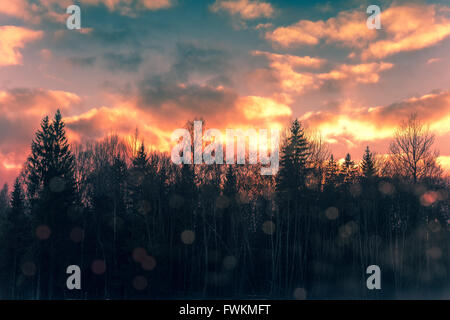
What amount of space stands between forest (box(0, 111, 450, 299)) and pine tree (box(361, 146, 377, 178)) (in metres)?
2.24

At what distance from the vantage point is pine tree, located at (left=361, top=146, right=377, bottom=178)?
48494 mm

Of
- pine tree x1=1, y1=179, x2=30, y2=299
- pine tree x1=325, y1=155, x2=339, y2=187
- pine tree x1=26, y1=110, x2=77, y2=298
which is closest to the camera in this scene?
pine tree x1=26, y1=110, x2=77, y2=298

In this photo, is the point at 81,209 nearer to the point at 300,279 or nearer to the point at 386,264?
the point at 300,279

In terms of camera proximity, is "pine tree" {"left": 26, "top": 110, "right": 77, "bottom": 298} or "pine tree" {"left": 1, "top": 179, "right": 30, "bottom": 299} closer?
"pine tree" {"left": 26, "top": 110, "right": 77, "bottom": 298}

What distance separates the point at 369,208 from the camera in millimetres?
44562

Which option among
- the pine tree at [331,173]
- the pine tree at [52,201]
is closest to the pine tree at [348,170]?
the pine tree at [331,173]

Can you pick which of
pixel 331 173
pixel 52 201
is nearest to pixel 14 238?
pixel 52 201

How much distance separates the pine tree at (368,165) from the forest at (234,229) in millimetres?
2237

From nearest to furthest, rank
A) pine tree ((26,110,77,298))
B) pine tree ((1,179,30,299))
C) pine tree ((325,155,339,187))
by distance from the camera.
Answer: pine tree ((26,110,77,298)) < pine tree ((1,179,30,299)) < pine tree ((325,155,339,187))

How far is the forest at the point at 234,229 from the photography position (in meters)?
40.5

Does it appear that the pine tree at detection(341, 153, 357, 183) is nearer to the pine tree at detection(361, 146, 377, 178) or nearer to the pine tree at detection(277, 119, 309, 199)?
the pine tree at detection(361, 146, 377, 178)

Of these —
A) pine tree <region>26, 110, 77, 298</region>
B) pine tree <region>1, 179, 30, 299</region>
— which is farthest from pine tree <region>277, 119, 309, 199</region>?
pine tree <region>1, 179, 30, 299</region>

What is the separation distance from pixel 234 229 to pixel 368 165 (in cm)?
1972

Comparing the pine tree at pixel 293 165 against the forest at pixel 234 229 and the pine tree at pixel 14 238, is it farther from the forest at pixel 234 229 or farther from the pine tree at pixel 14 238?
the pine tree at pixel 14 238
